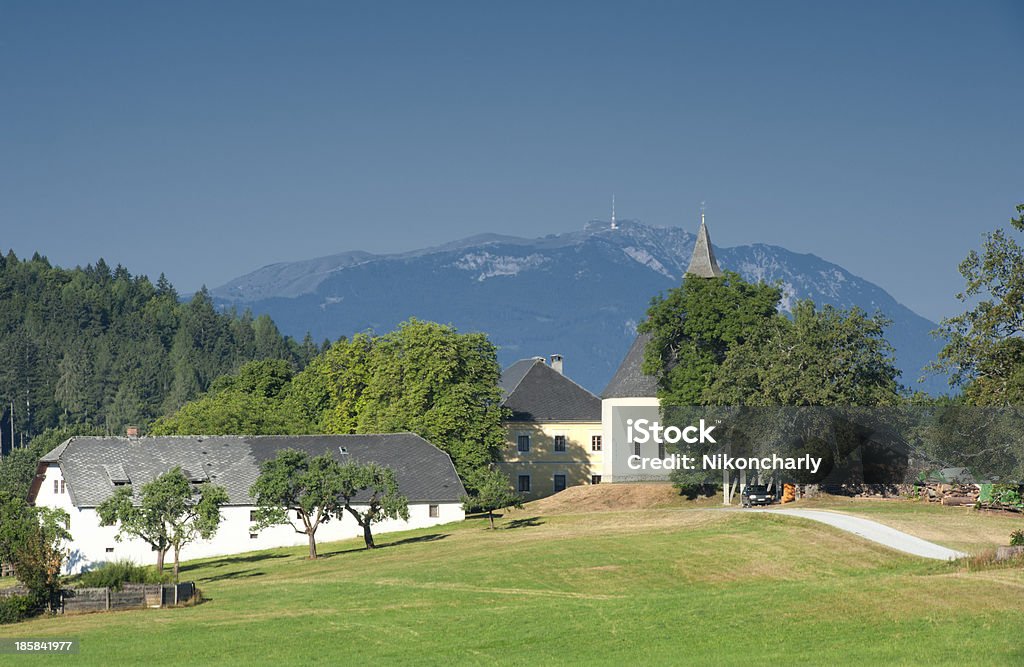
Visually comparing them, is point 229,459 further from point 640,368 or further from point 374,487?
point 640,368

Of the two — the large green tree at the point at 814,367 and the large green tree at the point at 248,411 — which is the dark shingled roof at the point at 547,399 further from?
the large green tree at the point at 814,367

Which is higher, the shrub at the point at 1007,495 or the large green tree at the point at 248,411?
the large green tree at the point at 248,411

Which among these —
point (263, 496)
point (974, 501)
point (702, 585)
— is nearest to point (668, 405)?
point (974, 501)

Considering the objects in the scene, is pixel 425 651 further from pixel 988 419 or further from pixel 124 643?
pixel 988 419

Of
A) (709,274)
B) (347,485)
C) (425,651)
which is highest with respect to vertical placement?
(709,274)

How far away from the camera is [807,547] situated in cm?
5631

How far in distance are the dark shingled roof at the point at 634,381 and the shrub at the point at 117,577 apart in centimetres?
5013

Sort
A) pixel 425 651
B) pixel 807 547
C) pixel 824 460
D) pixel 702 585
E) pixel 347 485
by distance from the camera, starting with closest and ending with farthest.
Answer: pixel 425 651 < pixel 702 585 < pixel 807 547 < pixel 347 485 < pixel 824 460

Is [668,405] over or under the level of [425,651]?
over

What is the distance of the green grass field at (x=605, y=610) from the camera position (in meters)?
36.7

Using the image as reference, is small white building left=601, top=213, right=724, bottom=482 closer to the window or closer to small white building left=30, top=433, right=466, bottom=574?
the window

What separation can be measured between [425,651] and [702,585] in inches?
600

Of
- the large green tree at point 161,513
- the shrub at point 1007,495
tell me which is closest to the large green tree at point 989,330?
the shrub at point 1007,495

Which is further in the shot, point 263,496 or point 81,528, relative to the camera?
point 81,528
